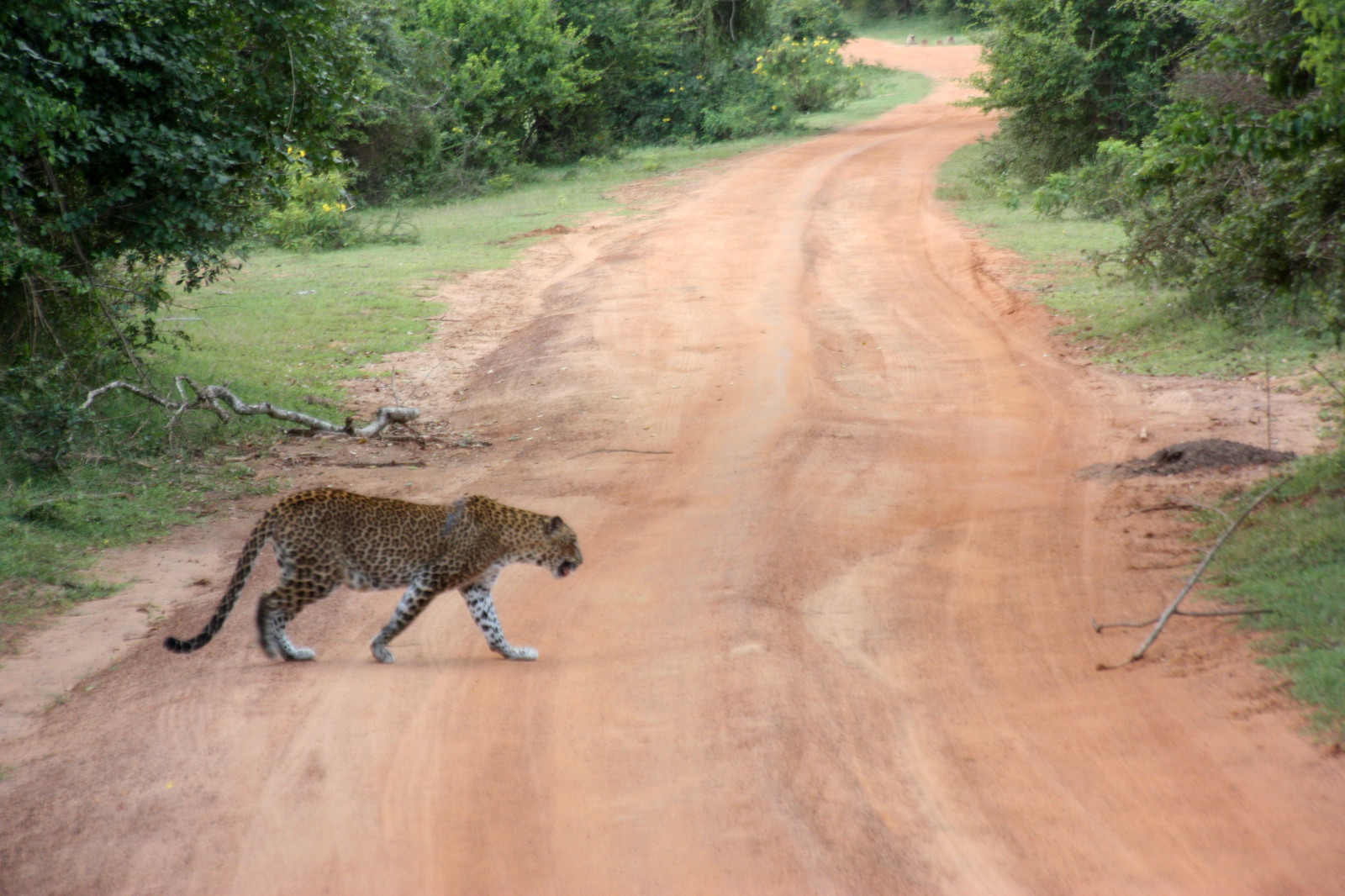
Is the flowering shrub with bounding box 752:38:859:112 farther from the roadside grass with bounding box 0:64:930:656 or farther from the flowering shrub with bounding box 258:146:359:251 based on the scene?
the flowering shrub with bounding box 258:146:359:251

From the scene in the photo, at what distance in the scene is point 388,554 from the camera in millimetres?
6480

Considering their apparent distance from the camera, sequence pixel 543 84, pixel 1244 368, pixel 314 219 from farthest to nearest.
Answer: pixel 543 84, pixel 314 219, pixel 1244 368

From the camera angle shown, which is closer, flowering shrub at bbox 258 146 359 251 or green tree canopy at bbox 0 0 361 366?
green tree canopy at bbox 0 0 361 366

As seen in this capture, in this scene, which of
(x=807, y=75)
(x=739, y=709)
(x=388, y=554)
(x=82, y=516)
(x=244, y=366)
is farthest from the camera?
(x=807, y=75)

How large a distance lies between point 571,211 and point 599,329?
11140 mm

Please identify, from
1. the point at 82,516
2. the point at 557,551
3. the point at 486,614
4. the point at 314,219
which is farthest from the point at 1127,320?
the point at 314,219

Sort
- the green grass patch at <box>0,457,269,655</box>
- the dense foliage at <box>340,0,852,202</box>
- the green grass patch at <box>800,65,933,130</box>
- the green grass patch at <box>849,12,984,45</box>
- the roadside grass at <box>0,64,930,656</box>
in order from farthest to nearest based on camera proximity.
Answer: the green grass patch at <box>849,12,984,45</box>
the green grass patch at <box>800,65,933,130</box>
the dense foliage at <box>340,0,852,202</box>
the roadside grass at <box>0,64,930,656</box>
the green grass patch at <box>0,457,269,655</box>

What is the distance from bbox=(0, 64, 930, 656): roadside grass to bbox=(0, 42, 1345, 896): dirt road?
27.1 inches

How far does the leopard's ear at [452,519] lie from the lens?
6488 mm

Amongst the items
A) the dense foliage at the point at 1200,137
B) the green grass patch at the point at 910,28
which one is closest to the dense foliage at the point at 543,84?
the dense foliage at the point at 1200,137

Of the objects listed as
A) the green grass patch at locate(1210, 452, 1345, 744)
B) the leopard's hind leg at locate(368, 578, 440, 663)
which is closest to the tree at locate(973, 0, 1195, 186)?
the green grass patch at locate(1210, 452, 1345, 744)

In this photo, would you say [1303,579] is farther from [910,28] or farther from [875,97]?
[910,28]

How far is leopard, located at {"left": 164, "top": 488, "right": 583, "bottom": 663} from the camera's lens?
6383 mm

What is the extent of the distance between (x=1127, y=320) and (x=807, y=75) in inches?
1100
